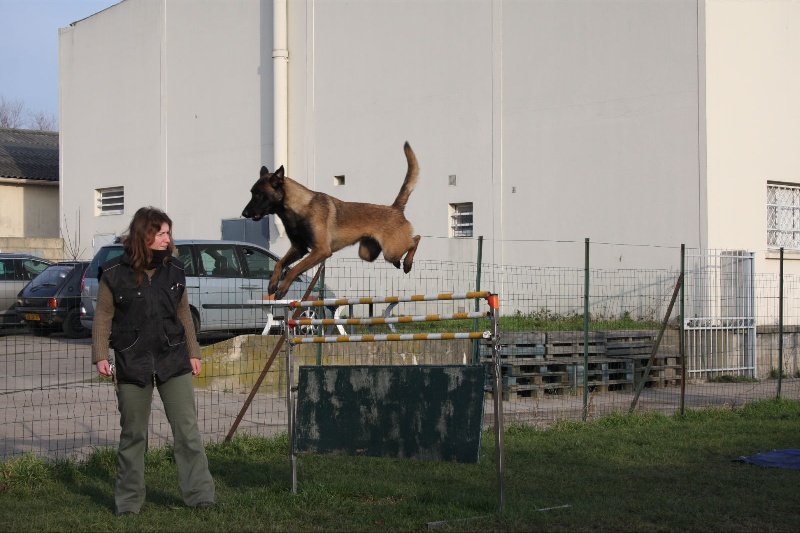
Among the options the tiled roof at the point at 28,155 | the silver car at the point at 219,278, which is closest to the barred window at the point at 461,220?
the silver car at the point at 219,278

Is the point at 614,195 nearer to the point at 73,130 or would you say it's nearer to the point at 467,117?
the point at 467,117

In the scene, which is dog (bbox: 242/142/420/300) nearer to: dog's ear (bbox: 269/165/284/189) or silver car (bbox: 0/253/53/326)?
dog's ear (bbox: 269/165/284/189)

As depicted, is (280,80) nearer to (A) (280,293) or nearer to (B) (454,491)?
(A) (280,293)

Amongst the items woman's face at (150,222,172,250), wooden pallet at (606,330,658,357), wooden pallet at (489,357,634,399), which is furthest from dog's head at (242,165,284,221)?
wooden pallet at (606,330,658,357)

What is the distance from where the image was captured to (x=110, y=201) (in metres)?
28.9

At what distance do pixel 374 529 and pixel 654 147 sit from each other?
13.3 meters

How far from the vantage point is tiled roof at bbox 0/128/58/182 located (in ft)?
107

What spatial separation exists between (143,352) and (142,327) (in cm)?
16

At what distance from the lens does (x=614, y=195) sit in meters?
18.1

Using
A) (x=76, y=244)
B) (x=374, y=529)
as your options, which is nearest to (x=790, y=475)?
(x=374, y=529)

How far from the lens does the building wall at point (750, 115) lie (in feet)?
55.3

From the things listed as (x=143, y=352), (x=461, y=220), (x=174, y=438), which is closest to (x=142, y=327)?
(x=143, y=352)

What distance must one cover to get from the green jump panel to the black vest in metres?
0.99

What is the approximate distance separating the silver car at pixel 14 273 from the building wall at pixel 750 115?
13.6 m
